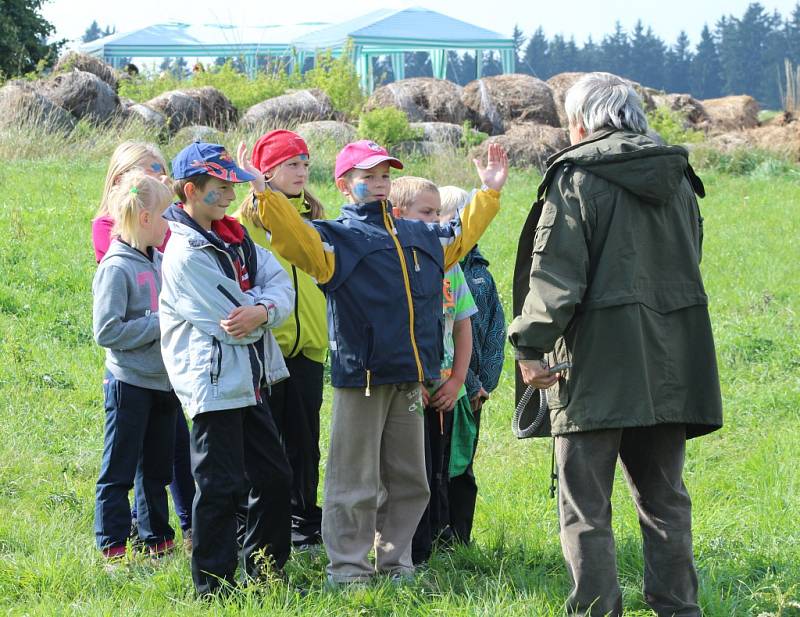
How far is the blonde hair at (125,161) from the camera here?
4.99 metres

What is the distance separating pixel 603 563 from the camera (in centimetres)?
361

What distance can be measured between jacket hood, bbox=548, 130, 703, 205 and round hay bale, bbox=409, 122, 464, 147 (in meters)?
15.6

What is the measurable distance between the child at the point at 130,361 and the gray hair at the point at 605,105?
194 cm

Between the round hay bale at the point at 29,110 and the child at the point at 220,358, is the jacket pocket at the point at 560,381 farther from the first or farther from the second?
the round hay bale at the point at 29,110

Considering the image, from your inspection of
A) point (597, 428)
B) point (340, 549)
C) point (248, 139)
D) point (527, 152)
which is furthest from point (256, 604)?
point (527, 152)

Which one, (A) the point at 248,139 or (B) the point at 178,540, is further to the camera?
(A) the point at 248,139

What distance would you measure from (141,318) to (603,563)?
2.27m

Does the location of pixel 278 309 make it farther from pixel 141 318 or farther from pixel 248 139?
pixel 248 139

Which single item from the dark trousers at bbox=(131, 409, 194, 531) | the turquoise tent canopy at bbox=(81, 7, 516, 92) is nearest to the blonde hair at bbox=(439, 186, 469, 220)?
the dark trousers at bbox=(131, 409, 194, 531)

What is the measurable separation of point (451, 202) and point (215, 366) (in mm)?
1515

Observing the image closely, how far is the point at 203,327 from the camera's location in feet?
12.8

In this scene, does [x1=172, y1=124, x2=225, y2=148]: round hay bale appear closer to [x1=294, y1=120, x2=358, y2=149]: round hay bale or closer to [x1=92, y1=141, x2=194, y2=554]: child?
[x1=294, y1=120, x2=358, y2=149]: round hay bale

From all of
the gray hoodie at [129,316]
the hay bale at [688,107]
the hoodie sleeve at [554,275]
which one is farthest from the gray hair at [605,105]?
the hay bale at [688,107]

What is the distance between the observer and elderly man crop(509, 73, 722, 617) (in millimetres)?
3549
